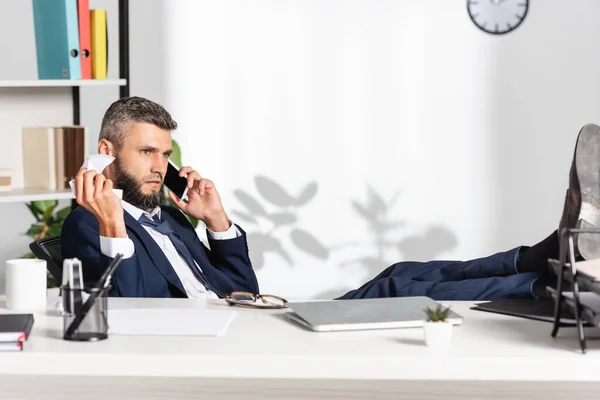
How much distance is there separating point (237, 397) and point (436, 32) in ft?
12.1

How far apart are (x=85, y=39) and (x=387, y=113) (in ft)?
6.48

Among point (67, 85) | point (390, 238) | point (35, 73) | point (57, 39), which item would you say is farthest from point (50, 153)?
point (390, 238)

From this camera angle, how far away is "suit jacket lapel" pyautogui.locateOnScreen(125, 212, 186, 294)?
7.73ft

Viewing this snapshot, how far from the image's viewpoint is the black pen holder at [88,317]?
4.91ft

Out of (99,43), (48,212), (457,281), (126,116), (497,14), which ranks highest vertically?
(497,14)

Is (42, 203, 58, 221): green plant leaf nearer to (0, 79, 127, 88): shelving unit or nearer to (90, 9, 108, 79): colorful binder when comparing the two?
(0, 79, 127, 88): shelving unit

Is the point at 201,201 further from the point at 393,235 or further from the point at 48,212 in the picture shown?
the point at 393,235

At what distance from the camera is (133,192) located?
8.44 ft

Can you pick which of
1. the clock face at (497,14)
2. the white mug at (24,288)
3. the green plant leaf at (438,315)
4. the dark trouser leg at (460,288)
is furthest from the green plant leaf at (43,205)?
the green plant leaf at (438,315)

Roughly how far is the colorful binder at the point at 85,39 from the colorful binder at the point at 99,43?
0.06 ft

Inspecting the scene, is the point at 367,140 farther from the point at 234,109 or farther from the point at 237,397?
the point at 237,397

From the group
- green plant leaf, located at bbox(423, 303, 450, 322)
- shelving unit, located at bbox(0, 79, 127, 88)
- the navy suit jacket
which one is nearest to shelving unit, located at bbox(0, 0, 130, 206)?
shelving unit, located at bbox(0, 79, 127, 88)

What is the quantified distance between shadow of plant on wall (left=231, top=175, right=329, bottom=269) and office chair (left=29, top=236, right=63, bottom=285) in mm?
2557

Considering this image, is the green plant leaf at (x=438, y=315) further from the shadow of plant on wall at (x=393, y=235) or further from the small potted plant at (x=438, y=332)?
the shadow of plant on wall at (x=393, y=235)
